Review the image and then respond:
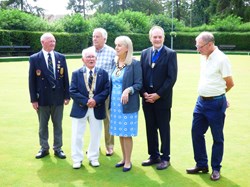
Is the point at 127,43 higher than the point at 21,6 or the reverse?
the reverse

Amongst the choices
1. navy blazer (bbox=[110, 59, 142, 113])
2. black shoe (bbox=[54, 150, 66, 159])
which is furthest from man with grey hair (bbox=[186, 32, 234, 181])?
black shoe (bbox=[54, 150, 66, 159])

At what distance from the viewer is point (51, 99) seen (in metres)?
5.28

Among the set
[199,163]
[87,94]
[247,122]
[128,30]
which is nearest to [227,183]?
[199,163]

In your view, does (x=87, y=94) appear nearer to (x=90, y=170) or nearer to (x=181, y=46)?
(x=90, y=170)

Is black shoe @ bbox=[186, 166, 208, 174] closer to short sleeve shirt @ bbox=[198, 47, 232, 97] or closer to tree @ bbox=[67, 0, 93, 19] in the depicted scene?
short sleeve shirt @ bbox=[198, 47, 232, 97]

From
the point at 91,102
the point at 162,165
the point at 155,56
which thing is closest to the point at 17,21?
the point at 91,102

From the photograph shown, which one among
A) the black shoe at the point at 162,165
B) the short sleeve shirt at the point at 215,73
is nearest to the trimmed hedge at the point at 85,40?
the black shoe at the point at 162,165

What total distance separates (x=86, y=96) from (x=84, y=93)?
0.05m

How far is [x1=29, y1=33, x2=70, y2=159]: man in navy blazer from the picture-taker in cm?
527

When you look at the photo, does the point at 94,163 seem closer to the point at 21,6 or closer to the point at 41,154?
the point at 41,154

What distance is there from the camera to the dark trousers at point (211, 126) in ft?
14.6

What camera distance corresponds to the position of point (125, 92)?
15.1ft

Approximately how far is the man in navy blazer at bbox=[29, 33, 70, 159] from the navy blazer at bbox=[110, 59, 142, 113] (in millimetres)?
1169

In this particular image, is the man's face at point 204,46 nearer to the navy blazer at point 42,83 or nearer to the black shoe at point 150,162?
the black shoe at point 150,162
